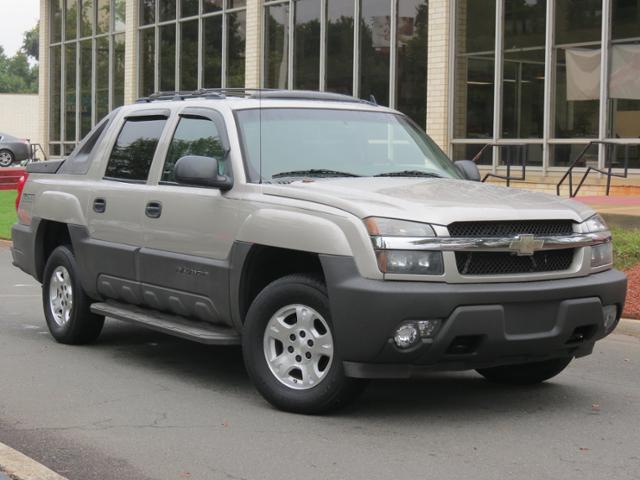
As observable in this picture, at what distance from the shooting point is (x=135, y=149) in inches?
337

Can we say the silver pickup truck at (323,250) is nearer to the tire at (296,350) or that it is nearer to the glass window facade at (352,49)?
the tire at (296,350)

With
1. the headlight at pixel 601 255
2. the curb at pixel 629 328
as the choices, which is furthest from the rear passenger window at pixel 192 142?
the curb at pixel 629 328

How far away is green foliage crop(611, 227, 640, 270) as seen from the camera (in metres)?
12.3

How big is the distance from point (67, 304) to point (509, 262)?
409cm

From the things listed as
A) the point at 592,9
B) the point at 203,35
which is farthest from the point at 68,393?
the point at 203,35

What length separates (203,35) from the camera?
99.7 feet

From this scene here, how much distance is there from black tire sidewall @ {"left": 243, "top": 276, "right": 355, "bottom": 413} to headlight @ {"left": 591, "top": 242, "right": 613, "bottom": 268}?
5.46 ft

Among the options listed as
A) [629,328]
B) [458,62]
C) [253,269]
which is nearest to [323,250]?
[253,269]

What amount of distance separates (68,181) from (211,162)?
2502mm

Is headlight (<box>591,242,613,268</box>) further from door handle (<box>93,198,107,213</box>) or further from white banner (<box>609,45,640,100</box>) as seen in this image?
white banner (<box>609,45,640,100</box>)

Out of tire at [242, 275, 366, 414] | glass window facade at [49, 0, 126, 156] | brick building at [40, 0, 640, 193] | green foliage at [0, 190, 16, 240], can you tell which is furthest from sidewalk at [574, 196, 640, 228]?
A: glass window facade at [49, 0, 126, 156]

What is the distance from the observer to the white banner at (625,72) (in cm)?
1959

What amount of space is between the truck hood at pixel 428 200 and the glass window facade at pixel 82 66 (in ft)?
92.7

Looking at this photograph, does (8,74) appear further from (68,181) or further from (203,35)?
(68,181)
